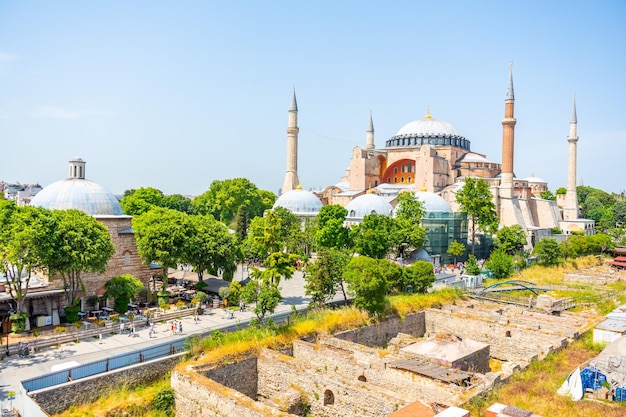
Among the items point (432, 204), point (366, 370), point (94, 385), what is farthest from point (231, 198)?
point (94, 385)

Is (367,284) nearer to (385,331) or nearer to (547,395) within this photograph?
(385,331)

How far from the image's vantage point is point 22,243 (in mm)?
15680

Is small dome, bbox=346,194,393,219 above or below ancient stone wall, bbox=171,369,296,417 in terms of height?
above

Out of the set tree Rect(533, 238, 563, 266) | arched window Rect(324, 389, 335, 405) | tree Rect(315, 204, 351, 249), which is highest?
tree Rect(315, 204, 351, 249)

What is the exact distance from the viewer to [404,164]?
49.2 m

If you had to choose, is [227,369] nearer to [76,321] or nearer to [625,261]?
[76,321]

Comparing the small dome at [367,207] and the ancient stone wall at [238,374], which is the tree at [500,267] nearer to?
the small dome at [367,207]

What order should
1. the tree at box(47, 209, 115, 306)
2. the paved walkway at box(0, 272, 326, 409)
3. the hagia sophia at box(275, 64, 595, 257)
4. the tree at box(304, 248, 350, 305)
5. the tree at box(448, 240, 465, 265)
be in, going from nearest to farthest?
1. the paved walkway at box(0, 272, 326, 409)
2. the tree at box(47, 209, 115, 306)
3. the tree at box(304, 248, 350, 305)
4. the tree at box(448, 240, 465, 265)
5. the hagia sophia at box(275, 64, 595, 257)

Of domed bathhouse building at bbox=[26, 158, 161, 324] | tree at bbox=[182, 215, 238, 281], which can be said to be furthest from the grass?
domed bathhouse building at bbox=[26, 158, 161, 324]

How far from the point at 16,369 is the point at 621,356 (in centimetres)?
1536

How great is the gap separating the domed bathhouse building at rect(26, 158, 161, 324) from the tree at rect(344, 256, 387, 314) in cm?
966

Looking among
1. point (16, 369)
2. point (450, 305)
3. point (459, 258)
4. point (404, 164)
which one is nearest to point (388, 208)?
point (459, 258)

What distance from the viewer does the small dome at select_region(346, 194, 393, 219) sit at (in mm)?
35847

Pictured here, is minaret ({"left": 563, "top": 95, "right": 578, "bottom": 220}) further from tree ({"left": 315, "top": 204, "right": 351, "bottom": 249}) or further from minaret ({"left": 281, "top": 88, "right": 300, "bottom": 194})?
tree ({"left": 315, "top": 204, "right": 351, "bottom": 249})
